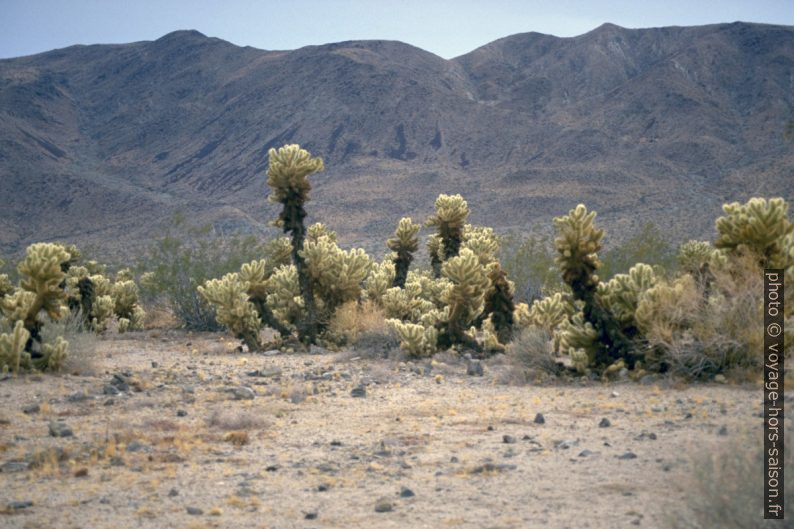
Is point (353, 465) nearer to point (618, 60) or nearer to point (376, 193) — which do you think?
point (376, 193)

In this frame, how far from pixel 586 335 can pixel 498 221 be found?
151 feet

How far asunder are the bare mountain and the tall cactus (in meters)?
32.0

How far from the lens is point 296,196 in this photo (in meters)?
15.6

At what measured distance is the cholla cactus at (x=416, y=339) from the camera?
46.0 feet

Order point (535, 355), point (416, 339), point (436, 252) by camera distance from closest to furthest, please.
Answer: point (535, 355) → point (416, 339) → point (436, 252)

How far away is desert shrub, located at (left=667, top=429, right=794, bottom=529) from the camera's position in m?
4.66

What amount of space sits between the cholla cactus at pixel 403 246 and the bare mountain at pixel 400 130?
2617 cm

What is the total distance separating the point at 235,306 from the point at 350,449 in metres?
7.63

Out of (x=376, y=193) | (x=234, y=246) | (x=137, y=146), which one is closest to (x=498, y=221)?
(x=376, y=193)

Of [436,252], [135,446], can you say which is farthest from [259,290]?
[135,446]

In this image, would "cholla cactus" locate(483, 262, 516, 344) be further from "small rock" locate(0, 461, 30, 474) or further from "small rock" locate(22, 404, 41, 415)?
"small rock" locate(0, 461, 30, 474)

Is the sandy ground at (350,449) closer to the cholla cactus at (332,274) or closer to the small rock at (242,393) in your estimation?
the small rock at (242,393)

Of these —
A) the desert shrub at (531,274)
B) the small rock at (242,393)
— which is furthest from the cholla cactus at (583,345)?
the desert shrub at (531,274)

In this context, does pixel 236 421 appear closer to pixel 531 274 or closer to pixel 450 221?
pixel 450 221
